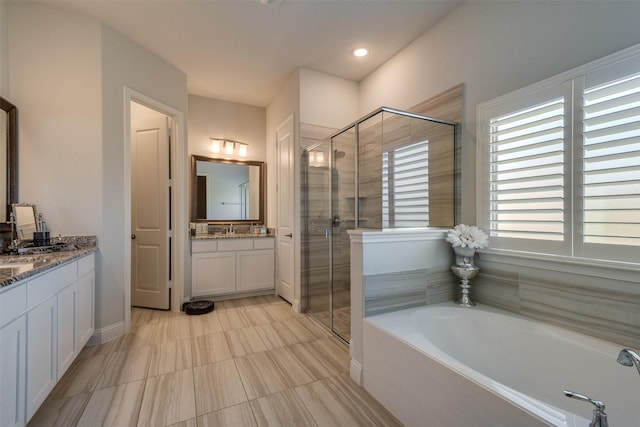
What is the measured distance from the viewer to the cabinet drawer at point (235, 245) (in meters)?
3.53

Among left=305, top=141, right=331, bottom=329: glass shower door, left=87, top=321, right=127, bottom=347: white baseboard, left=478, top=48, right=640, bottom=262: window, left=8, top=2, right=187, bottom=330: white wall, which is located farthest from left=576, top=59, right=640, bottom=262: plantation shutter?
left=87, top=321, right=127, bottom=347: white baseboard

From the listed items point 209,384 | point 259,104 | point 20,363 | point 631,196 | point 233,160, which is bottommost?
point 209,384

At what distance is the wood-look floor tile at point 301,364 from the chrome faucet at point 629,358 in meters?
1.52

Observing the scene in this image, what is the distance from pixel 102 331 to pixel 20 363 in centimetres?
133

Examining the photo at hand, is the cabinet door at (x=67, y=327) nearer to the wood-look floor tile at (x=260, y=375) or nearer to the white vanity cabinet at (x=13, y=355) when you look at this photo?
the white vanity cabinet at (x=13, y=355)

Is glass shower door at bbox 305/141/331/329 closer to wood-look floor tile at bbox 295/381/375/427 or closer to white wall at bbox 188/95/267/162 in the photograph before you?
wood-look floor tile at bbox 295/381/375/427

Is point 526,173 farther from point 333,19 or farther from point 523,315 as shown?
point 333,19

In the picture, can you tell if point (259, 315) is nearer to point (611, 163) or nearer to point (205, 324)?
point (205, 324)

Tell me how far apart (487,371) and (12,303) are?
96.6 inches

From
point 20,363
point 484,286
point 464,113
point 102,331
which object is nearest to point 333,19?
point 464,113

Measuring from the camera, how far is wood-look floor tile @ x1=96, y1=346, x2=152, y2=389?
6.06 feet

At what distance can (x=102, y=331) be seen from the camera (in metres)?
2.37

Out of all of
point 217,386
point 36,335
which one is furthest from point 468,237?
point 36,335

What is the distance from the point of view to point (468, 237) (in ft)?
6.35
